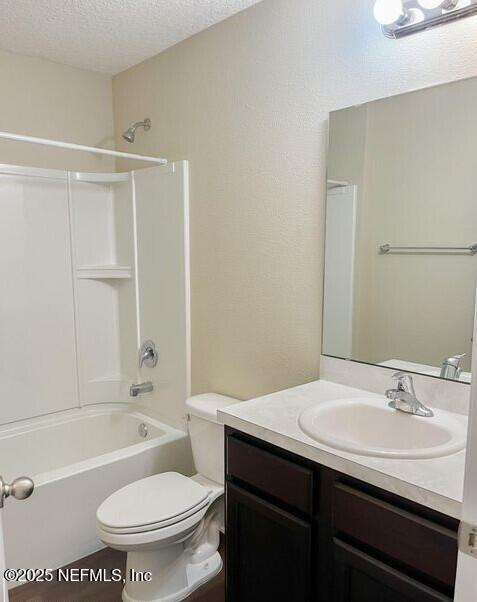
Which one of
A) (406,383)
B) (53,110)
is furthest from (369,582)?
(53,110)

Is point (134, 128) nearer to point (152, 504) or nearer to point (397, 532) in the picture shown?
point (152, 504)

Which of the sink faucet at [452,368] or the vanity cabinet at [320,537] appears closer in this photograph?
the vanity cabinet at [320,537]

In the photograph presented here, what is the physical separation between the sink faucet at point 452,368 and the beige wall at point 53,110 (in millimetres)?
2357

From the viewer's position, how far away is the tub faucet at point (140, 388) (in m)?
2.71

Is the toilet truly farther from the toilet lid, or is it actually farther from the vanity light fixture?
the vanity light fixture

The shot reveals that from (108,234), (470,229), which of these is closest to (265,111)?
(470,229)

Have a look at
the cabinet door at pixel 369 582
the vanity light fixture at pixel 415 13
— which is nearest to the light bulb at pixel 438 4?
the vanity light fixture at pixel 415 13

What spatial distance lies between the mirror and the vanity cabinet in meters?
0.58

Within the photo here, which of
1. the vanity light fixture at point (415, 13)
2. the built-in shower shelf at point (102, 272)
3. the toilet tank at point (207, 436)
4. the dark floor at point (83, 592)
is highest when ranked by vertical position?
the vanity light fixture at point (415, 13)

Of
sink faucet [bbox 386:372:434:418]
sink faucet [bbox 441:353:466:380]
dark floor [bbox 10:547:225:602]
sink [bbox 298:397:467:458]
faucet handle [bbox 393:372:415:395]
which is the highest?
sink faucet [bbox 441:353:466:380]

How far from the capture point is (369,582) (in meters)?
1.18

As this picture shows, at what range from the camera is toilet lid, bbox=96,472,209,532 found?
174 cm

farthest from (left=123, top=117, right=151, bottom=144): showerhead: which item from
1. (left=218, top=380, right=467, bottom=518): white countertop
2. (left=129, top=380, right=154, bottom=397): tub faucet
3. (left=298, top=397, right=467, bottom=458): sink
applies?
(left=298, top=397, right=467, bottom=458): sink

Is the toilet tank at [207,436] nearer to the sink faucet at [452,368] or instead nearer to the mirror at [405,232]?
the mirror at [405,232]
